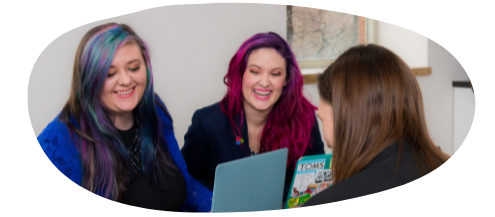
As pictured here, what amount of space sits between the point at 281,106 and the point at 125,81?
538 millimetres

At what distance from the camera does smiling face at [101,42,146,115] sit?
121 cm

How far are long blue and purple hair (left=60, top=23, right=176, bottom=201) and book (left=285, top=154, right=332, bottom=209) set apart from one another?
481 mm

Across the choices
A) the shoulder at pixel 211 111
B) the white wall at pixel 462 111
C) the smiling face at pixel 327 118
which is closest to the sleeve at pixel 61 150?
the shoulder at pixel 211 111

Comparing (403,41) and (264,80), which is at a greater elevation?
(403,41)

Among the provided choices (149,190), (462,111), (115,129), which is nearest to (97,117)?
(115,129)

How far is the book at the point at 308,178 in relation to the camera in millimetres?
1351

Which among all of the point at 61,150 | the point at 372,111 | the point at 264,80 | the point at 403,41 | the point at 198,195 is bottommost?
the point at 198,195

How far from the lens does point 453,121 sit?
1634mm

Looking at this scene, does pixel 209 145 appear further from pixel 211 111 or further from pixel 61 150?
pixel 61 150

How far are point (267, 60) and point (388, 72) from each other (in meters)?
0.44

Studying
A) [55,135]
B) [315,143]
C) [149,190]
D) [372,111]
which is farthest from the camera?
[315,143]

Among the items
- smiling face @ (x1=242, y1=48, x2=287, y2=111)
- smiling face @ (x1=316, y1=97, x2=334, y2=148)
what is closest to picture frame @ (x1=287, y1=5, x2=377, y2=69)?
smiling face @ (x1=242, y1=48, x2=287, y2=111)

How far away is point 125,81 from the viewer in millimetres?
1229

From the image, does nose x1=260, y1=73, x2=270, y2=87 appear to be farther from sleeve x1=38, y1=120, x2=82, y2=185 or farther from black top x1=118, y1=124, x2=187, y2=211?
sleeve x1=38, y1=120, x2=82, y2=185
